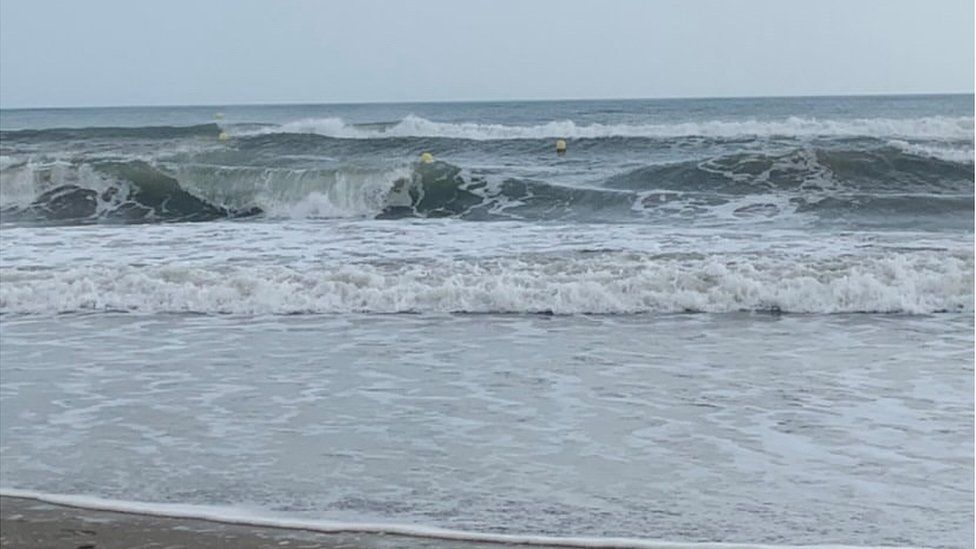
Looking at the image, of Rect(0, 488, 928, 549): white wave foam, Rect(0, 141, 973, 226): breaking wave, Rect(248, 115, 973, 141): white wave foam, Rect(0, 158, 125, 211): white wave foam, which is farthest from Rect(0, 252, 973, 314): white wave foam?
Rect(248, 115, 973, 141): white wave foam

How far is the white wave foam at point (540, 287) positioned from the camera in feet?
30.3

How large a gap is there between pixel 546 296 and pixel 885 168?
11.8 meters

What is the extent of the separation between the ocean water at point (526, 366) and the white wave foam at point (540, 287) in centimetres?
3

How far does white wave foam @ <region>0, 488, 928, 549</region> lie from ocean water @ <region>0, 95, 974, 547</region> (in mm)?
29

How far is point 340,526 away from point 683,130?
2661 centimetres

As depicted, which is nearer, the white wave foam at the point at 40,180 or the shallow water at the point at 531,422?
the shallow water at the point at 531,422

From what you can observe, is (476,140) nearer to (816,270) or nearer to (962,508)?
(816,270)

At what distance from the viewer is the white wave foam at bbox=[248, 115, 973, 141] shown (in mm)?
27312

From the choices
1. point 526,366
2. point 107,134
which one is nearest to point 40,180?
point 107,134

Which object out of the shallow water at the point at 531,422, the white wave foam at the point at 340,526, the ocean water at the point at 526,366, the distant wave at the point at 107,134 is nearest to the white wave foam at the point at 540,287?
the ocean water at the point at 526,366

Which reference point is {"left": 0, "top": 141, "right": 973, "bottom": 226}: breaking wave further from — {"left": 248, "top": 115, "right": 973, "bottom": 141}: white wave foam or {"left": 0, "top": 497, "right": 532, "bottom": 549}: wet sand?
{"left": 0, "top": 497, "right": 532, "bottom": 549}: wet sand

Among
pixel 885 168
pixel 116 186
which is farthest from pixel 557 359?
pixel 116 186

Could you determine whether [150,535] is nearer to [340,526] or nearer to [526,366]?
[340,526]

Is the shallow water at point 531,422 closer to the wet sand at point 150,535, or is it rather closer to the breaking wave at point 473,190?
the wet sand at point 150,535
